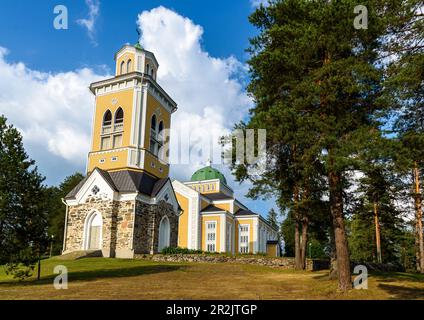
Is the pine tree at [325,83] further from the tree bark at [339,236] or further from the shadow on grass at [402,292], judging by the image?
the shadow on grass at [402,292]

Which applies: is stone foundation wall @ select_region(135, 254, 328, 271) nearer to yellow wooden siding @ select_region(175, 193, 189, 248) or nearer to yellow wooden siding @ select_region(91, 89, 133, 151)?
yellow wooden siding @ select_region(91, 89, 133, 151)

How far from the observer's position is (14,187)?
14.5 metres

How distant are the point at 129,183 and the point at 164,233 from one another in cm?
571

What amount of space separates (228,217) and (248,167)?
122ft

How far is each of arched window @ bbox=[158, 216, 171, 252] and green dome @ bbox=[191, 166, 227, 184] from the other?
30806 mm

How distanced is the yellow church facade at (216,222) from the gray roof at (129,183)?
10.1 metres

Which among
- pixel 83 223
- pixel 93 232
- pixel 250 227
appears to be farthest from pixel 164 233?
pixel 250 227

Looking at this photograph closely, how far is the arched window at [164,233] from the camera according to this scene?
32125mm

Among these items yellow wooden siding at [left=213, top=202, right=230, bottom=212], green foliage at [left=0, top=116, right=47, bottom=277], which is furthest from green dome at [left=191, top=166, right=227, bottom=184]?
green foliage at [left=0, top=116, right=47, bottom=277]

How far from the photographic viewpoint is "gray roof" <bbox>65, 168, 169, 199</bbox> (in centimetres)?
3006

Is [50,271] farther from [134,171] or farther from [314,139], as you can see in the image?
[314,139]

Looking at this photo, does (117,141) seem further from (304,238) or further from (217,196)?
(217,196)

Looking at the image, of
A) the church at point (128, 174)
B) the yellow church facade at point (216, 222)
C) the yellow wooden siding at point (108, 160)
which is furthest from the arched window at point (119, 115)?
the yellow church facade at point (216, 222)

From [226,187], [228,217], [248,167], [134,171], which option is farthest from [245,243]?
[248,167]
